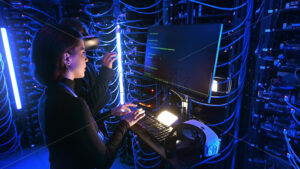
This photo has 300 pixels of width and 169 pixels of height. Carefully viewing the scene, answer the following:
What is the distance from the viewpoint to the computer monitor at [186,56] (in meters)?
1.04

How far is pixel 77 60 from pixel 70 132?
0.38 metres

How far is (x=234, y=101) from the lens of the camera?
145cm

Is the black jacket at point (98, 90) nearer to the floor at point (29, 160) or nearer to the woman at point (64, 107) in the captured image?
the woman at point (64, 107)

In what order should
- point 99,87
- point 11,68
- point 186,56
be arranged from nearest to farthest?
point 186,56 → point 99,87 → point 11,68

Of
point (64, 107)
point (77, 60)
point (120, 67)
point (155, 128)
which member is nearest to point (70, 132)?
point (64, 107)

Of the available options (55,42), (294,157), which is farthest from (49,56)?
(294,157)

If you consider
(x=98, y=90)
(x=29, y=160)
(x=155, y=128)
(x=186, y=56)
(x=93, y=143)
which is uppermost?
(x=186, y=56)

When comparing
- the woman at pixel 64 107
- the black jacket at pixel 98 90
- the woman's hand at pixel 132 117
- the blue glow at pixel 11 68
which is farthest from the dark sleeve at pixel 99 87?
the blue glow at pixel 11 68

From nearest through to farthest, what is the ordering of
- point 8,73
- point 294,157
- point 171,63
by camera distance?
point 294,157 → point 171,63 → point 8,73

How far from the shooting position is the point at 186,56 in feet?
4.02

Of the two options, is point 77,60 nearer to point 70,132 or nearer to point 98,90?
point 70,132

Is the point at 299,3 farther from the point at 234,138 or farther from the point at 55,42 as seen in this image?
the point at 55,42

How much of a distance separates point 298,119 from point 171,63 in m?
0.89

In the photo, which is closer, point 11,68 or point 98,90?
point 98,90
